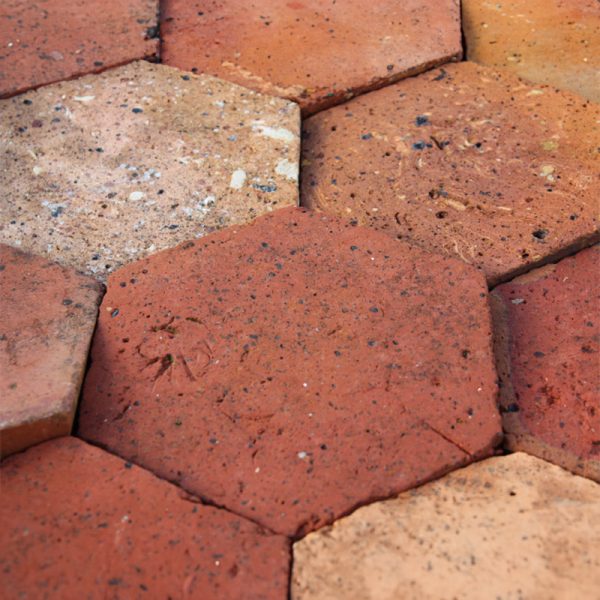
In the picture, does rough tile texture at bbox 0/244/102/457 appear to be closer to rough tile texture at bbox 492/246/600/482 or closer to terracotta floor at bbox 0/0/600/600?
terracotta floor at bbox 0/0/600/600

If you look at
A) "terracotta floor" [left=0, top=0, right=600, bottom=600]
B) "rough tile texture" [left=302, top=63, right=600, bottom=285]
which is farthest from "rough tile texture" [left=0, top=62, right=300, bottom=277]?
"rough tile texture" [left=302, top=63, right=600, bottom=285]

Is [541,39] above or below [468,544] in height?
above

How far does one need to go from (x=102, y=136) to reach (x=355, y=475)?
3.81ft

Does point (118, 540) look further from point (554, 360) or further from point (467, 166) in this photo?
point (467, 166)

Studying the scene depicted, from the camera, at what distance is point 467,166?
231cm

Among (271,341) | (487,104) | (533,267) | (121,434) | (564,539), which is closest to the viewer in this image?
(564,539)

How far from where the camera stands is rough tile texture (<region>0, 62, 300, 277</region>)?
2121mm

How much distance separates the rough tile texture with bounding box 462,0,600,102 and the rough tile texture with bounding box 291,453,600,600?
1.33m

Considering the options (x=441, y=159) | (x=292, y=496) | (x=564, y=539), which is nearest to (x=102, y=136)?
(x=441, y=159)

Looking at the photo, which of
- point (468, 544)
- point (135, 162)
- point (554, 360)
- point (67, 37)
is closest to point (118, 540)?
point (468, 544)

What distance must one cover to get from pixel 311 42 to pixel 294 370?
1249 millimetres

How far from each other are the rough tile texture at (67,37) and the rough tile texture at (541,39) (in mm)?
954

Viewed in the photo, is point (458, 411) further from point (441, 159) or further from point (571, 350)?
point (441, 159)

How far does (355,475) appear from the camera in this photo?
64.4 inches
